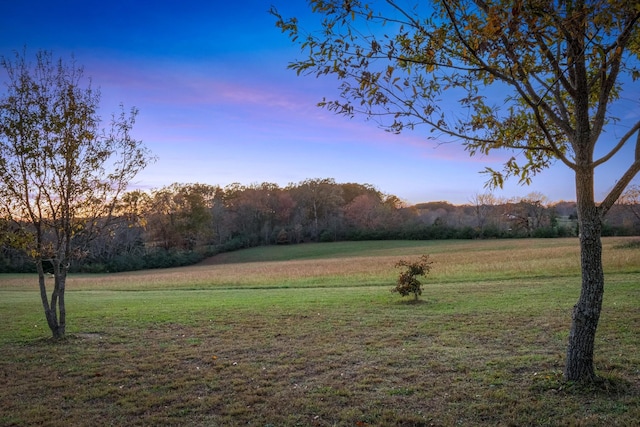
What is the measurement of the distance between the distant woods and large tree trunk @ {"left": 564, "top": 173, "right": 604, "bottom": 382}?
57319 mm

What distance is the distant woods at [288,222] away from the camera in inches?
2512

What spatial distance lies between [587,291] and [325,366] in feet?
14.2

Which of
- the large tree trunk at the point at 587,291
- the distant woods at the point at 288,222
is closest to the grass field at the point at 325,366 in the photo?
the large tree trunk at the point at 587,291

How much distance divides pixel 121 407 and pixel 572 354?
6.40 m

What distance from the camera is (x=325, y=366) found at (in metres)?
7.66

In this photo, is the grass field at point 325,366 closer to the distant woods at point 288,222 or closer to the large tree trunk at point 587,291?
the large tree trunk at point 587,291

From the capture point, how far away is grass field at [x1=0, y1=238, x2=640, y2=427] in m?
5.50

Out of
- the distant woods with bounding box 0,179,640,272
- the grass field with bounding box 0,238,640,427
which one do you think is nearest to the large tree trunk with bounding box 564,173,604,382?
the grass field with bounding box 0,238,640,427

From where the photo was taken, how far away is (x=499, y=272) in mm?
25891

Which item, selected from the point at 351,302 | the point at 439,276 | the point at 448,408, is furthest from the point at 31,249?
the point at 439,276

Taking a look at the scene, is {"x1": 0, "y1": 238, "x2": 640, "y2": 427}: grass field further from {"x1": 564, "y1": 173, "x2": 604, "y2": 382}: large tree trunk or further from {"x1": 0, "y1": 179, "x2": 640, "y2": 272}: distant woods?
{"x1": 0, "y1": 179, "x2": 640, "y2": 272}: distant woods

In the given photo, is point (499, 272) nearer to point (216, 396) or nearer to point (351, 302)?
point (351, 302)

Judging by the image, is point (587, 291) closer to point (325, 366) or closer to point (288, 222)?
point (325, 366)

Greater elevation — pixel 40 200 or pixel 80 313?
pixel 40 200
